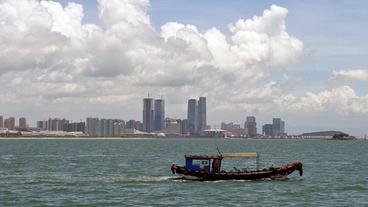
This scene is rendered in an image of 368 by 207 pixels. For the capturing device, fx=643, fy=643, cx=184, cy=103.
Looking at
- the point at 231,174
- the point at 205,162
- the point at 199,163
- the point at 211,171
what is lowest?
the point at 231,174

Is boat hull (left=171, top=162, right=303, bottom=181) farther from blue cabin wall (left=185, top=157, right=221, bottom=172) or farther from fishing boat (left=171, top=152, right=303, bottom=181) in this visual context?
blue cabin wall (left=185, top=157, right=221, bottom=172)

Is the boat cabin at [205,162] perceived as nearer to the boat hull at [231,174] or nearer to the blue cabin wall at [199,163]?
the blue cabin wall at [199,163]

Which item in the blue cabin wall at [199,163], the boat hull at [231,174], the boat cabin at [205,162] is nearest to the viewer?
the boat hull at [231,174]

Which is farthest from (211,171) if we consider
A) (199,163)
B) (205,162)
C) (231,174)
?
(231,174)

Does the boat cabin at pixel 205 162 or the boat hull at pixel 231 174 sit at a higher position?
the boat cabin at pixel 205 162

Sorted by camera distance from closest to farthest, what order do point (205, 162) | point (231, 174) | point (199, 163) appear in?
point (231, 174)
point (205, 162)
point (199, 163)

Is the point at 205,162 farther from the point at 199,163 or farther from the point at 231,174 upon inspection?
the point at 231,174

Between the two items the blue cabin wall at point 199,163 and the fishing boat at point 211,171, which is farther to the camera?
the blue cabin wall at point 199,163

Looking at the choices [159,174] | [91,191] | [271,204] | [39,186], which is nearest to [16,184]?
[39,186]

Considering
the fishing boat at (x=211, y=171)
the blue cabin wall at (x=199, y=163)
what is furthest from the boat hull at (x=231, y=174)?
the blue cabin wall at (x=199, y=163)

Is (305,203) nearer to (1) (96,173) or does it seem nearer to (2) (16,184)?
(2) (16,184)

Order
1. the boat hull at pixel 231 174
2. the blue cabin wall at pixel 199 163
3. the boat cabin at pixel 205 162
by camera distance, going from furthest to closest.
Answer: the blue cabin wall at pixel 199 163, the boat cabin at pixel 205 162, the boat hull at pixel 231 174

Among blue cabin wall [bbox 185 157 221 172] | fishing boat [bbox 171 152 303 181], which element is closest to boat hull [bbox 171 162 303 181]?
fishing boat [bbox 171 152 303 181]

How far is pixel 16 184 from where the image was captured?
6581cm
